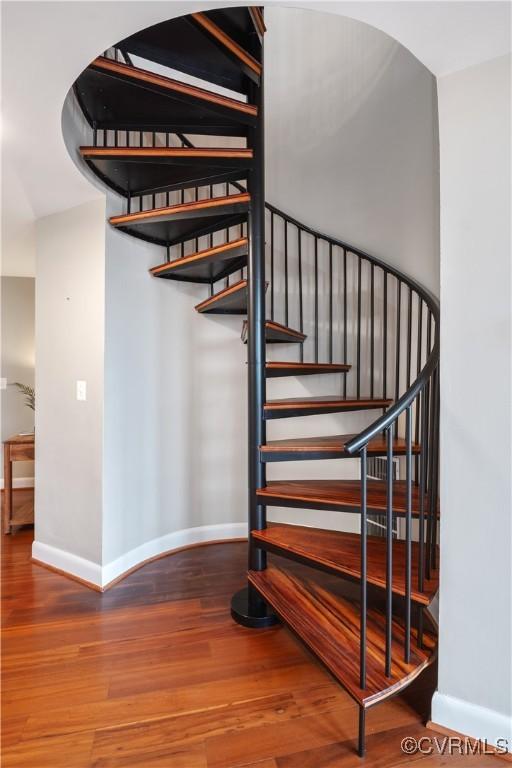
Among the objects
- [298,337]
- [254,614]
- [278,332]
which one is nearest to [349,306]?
[298,337]

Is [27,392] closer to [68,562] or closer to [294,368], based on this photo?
[68,562]

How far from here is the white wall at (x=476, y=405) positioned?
1.36 metres

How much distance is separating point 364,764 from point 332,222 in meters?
3.05

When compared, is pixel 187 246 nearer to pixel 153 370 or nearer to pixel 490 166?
pixel 153 370

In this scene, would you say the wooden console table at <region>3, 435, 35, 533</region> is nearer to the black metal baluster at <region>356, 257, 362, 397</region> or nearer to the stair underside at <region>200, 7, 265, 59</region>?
the black metal baluster at <region>356, 257, 362, 397</region>

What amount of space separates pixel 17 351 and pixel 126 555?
290 cm

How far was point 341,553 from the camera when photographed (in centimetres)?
186

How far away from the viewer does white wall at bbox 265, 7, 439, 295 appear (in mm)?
2549

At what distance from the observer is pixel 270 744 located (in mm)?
1381

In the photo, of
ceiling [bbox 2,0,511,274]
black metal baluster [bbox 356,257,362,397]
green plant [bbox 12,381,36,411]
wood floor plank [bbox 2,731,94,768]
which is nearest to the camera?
ceiling [bbox 2,0,511,274]

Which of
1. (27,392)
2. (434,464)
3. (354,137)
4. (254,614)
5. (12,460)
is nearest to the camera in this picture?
(434,464)

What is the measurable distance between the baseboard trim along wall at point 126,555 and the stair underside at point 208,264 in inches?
72.1

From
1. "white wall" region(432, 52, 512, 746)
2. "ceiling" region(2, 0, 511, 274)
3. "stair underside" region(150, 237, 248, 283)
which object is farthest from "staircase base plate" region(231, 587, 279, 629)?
"ceiling" region(2, 0, 511, 274)

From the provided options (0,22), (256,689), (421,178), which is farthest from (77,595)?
(421,178)
